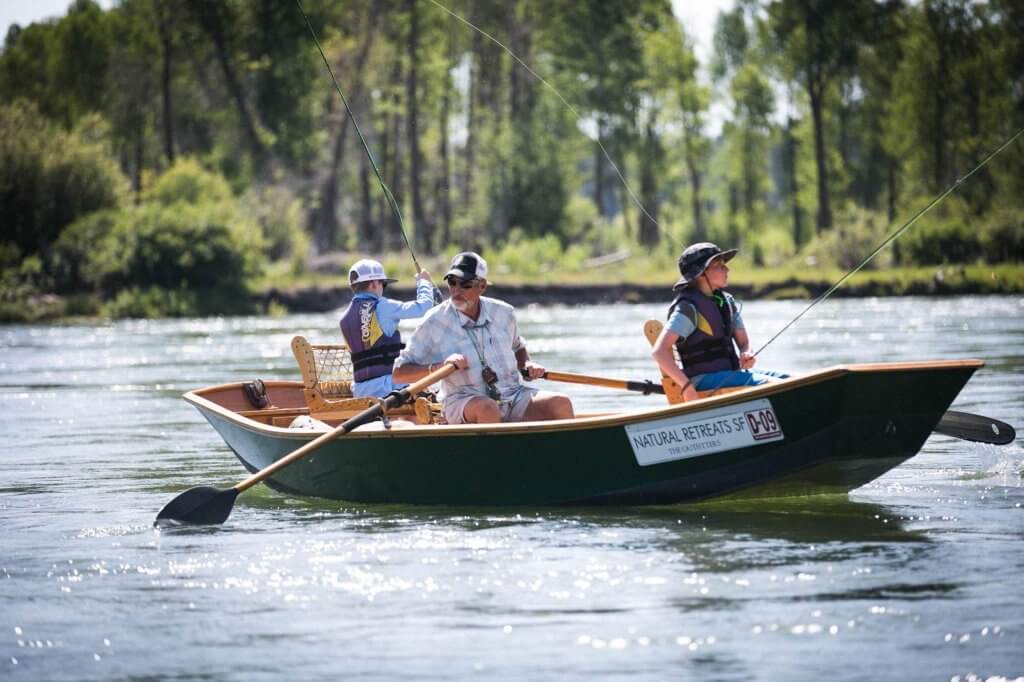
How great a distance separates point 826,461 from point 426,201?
66.2m

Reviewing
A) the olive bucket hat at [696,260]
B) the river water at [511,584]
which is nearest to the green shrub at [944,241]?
the river water at [511,584]

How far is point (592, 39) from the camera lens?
58719mm

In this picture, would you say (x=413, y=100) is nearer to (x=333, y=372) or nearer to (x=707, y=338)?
(x=333, y=372)

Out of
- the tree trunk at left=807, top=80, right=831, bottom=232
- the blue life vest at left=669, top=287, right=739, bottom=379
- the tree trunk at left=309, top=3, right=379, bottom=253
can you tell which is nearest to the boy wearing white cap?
the blue life vest at left=669, top=287, right=739, bottom=379

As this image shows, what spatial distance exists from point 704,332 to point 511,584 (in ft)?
7.12

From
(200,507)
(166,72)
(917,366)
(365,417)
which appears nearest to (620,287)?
(166,72)

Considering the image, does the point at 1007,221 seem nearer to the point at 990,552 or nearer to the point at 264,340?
the point at 264,340

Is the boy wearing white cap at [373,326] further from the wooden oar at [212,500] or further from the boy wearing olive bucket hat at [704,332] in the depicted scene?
the boy wearing olive bucket hat at [704,332]

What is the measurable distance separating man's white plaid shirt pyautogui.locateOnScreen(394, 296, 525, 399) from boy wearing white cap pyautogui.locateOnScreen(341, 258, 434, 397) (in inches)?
51.5

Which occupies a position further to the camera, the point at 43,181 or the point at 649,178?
the point at 649,178

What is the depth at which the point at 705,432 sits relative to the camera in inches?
349

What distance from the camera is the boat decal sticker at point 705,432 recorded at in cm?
874

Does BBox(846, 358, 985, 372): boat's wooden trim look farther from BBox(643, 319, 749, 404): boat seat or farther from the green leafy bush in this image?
the green leafy bush

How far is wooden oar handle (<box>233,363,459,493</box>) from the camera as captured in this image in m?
9.31
